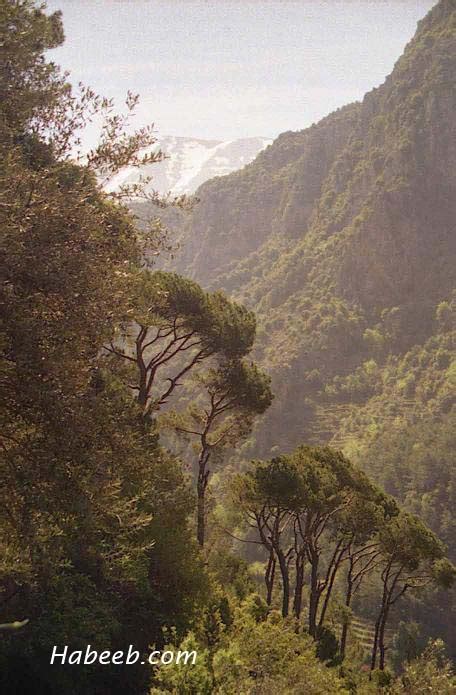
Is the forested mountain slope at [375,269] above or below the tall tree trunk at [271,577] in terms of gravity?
above

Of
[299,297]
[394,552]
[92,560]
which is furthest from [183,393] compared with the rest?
[92,560]

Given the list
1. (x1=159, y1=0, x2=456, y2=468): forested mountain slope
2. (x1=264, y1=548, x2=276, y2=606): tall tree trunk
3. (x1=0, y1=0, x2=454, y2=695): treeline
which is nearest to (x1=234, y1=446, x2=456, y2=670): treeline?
(x1=264, y1=548, x2=276, y2=606): tall tree trunk

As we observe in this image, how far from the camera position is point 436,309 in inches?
4587

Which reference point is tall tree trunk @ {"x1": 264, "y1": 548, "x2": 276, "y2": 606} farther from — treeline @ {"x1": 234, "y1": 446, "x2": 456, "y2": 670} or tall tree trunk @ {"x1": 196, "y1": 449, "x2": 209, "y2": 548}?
tall tree trunk @ {"x1": 196, "y1": 449, "x2": 209, "y2": 548}

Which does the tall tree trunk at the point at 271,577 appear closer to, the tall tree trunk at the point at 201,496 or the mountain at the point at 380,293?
the tall tree trunk at the point at 201,496

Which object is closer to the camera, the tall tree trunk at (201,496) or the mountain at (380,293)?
the tall tree trunk at (201,496)

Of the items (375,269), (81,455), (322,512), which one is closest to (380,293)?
(375,269)

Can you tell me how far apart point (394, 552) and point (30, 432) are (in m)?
16.0

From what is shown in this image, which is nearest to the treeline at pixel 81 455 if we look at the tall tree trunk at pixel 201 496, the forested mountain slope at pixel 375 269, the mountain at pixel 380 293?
the tall tree trunk at pixel 201 496

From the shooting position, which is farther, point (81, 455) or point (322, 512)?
point (322, 512)

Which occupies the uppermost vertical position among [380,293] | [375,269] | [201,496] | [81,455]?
[375,269]

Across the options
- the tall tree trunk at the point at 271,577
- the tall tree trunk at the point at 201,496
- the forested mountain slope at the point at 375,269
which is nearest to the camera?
the tall tree trunk at the point at 201,496

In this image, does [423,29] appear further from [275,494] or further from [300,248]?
[275,494]

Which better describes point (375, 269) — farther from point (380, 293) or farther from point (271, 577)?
point (271, 577)
